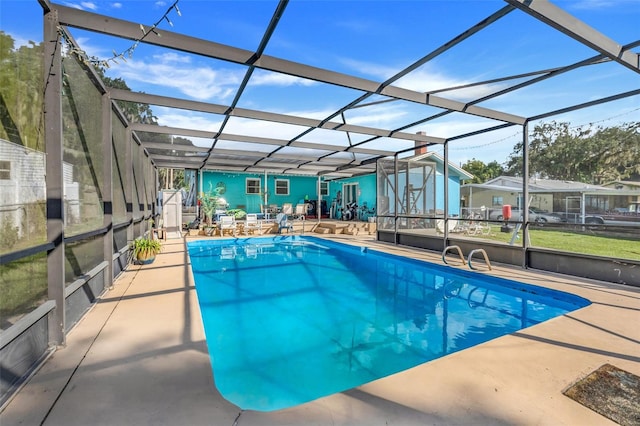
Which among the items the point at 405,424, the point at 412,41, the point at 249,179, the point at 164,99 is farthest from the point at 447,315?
the point at 249,179

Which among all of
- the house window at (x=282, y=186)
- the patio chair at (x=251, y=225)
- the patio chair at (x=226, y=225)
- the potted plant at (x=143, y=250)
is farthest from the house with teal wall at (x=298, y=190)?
the potted plant at (x=143, y=250)

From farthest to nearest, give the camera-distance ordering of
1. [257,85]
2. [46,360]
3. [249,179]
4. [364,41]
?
[249,179]
[257,85]
[364,41]
[46,360]

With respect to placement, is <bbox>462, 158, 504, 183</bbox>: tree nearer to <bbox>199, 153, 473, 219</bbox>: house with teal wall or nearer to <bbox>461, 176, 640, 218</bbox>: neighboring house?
<bbox>199, 153, 473, 219</bbox>: house with teal wall

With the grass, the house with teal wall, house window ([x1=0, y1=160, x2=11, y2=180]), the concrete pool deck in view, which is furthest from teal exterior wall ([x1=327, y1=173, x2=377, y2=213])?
house window ([x1=0, y1=160, x2=11, y2=180])

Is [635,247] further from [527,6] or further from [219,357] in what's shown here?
[219,357]

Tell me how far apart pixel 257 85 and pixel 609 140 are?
574 centimetres

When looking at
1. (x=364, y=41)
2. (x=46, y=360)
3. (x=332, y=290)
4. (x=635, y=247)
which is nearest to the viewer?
(x=46, y=360)

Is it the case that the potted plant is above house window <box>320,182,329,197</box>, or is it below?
below

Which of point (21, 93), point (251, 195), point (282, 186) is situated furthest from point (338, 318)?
point (282, 186)

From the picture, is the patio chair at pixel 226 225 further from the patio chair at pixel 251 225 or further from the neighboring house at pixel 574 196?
the neighboring house at pixel 574 196

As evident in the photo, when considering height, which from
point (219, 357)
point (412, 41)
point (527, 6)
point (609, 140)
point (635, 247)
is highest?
point (412, 41)

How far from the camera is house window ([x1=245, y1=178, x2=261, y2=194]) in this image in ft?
53.3

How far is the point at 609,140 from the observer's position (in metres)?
5.10

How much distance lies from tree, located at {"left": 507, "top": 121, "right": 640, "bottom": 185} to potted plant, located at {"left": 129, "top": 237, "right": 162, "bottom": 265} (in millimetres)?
7669
